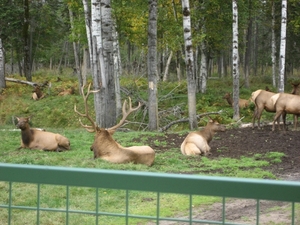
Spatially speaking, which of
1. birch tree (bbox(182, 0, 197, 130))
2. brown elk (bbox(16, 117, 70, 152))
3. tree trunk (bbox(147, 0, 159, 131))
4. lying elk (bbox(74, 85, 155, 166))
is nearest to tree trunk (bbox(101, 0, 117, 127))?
tree trunk (bbox(147, 0, 159, 131))

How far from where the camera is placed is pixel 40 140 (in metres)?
14.4

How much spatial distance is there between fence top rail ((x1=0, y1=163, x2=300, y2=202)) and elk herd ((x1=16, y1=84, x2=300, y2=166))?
8.60 m

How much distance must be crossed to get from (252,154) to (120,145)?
11.4ft

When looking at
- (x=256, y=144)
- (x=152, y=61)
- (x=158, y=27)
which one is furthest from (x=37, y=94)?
(x=256, y=144)

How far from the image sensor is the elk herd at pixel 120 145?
38.9 feet

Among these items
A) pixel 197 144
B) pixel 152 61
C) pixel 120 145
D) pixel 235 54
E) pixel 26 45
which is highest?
pixel 26 45

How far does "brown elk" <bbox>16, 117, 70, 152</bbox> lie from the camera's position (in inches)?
565

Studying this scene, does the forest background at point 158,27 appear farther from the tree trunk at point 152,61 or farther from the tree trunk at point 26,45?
the tree trunk at point 152,61

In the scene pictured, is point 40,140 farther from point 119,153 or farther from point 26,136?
point 119,153

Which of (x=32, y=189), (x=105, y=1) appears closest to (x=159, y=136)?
(x=105, y=1)

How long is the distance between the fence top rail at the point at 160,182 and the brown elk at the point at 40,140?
11.2 metres

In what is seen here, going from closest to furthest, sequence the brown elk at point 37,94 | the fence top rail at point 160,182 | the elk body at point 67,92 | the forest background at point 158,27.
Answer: the fence top rail at point 160,182 < the forest background at point 158,27 < the brown elk at point 37,94 < the elk body at point 67,92

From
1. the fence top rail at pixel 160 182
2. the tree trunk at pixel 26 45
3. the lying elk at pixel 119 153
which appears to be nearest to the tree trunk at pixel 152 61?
the lying elk at pixel 119 153

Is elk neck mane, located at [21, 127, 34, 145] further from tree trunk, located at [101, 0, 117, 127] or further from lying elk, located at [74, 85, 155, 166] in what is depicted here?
tree trunk, located at [101, 0, 117, 127]
